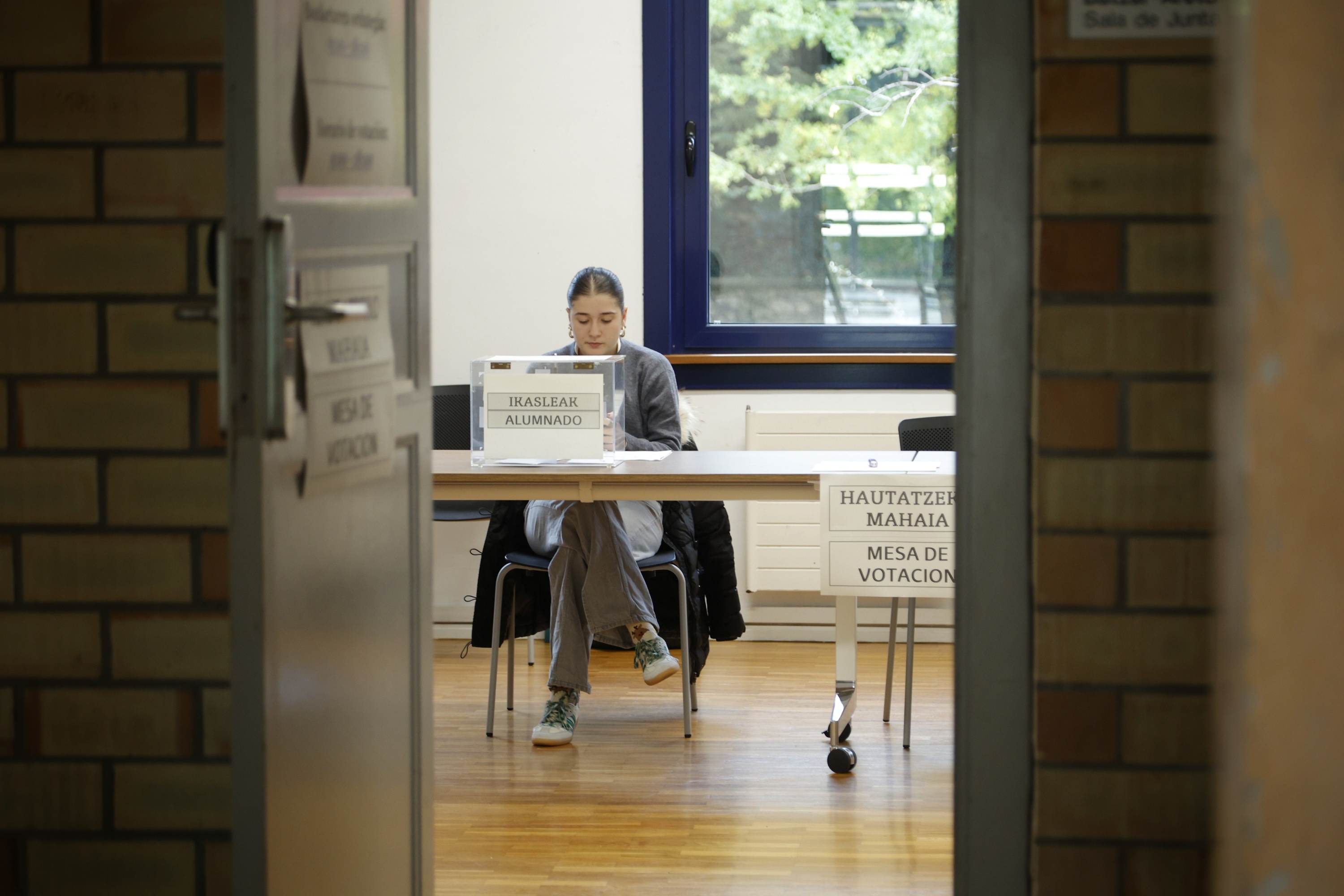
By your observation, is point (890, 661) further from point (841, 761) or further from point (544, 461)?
point (544, 461)

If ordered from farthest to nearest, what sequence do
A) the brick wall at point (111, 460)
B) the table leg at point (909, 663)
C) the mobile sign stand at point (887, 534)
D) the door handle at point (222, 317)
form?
1. the table leg at point (909, 663)
2. the mobile sign stand at point (887, 534)
3. the brick wall at point (111, 460)
4. the door handle at point (222, 317)

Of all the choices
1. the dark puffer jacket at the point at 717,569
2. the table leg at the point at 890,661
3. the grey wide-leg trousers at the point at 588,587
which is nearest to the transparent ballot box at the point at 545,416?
the grey wide-leg trousers at the point at 588,587

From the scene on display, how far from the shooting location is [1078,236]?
1.26 metres

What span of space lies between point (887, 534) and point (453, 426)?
168 cm

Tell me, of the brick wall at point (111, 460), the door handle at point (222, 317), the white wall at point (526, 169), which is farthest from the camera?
the white wall at point (526, 169)

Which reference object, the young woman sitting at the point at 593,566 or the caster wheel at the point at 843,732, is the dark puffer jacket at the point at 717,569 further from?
the caster wheel at the point at 843,732

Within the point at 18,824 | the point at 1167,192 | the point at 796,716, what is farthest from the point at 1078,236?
the point at 796,716

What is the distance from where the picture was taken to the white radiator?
427cm

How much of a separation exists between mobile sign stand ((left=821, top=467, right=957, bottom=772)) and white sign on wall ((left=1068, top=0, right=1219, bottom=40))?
1644mm

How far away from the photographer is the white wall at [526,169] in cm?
437

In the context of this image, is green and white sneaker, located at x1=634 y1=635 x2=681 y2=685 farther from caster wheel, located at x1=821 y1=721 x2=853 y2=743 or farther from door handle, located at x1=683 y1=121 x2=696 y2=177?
door handle, located at x1=683 y1=121 x2=696 y2=177

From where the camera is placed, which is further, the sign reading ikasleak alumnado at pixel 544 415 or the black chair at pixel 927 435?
the black chair at pixel 927 435

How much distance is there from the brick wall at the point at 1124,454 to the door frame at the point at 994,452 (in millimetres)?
19

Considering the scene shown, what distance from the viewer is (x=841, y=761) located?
2.95 m
